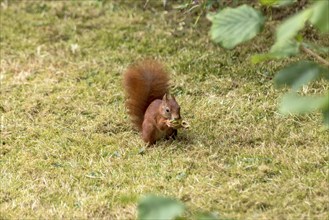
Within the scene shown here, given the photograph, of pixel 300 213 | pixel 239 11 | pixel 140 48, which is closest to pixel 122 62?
pixel 140 48

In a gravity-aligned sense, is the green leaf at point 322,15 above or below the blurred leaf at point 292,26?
above

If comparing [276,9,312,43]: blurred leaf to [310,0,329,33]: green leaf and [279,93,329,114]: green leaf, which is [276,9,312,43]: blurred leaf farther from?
[279,93,329,114]: green leaf

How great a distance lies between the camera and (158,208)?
1528 millimetres

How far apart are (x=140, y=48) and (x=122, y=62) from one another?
0.23 metres

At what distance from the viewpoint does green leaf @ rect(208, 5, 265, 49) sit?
169cm

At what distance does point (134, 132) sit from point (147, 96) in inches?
7.9

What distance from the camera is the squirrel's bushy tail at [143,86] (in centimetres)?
341

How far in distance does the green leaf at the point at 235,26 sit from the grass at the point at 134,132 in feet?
3.18

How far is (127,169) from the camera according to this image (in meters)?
3.04

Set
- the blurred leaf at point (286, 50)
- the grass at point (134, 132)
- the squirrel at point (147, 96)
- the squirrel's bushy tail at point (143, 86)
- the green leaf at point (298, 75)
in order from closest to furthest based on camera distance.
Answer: the green leaf at point (298, 75), the blurred leaf at point (286, 50), the grass at point (134, 132), the squirrel at point (147, 96), the squirrel's bushy tail at point (143, 86)

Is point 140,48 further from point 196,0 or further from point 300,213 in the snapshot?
point 300,213

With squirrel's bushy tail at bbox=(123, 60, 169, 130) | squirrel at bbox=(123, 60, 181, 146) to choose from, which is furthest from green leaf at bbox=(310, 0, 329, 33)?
squirrel's bushy tail at bbox=(123, 60, 169, 130)

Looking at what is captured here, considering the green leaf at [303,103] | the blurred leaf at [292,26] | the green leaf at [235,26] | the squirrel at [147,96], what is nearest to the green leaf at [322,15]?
the blurred leaf at [292,26]

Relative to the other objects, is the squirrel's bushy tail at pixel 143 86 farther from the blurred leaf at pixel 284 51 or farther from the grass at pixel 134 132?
the blurred leaf at pixel 284 51
